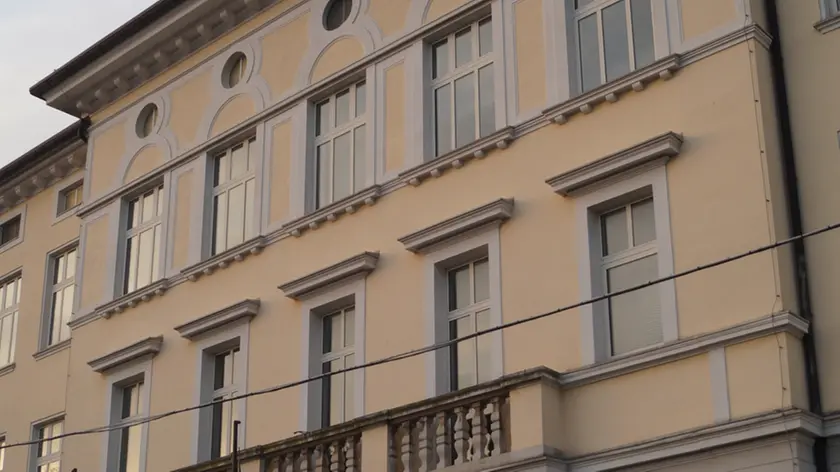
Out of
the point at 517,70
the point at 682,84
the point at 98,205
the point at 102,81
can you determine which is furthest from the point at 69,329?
the point at 682,84

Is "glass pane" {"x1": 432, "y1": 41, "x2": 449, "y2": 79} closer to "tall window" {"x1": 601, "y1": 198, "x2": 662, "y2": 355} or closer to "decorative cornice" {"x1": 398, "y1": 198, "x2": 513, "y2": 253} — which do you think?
"decorative cornice" {"x1": 398, "y1": 198, "x2": 513, "y2": 253}

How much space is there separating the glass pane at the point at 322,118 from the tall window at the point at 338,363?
297 cm

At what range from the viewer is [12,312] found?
27.8m

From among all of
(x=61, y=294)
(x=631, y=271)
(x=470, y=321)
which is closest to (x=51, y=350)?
(x=61, y=294)

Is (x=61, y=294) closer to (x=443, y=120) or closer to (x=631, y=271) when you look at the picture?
(x=443, y=120)

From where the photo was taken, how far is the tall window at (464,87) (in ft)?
59.5

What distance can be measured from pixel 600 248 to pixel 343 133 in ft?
17.5

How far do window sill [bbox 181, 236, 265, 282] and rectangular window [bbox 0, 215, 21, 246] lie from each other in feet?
27.2

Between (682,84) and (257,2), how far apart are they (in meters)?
8.64

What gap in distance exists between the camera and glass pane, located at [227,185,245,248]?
2117 centimetres

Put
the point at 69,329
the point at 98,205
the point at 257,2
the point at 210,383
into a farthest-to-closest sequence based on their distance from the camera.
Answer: the point at 69,329, the point at 98,205, the point at 257,2, the point at 210,383

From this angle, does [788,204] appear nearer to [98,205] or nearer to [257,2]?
[257,2]

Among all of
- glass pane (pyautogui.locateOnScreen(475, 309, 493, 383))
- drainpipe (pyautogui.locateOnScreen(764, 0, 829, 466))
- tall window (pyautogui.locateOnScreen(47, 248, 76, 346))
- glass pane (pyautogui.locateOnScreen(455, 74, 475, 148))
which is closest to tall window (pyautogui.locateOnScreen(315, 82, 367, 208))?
glass pane (pyautogui.locateOnScreen(455, 74, 475, 148))

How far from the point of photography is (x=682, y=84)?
1575 centimetres
